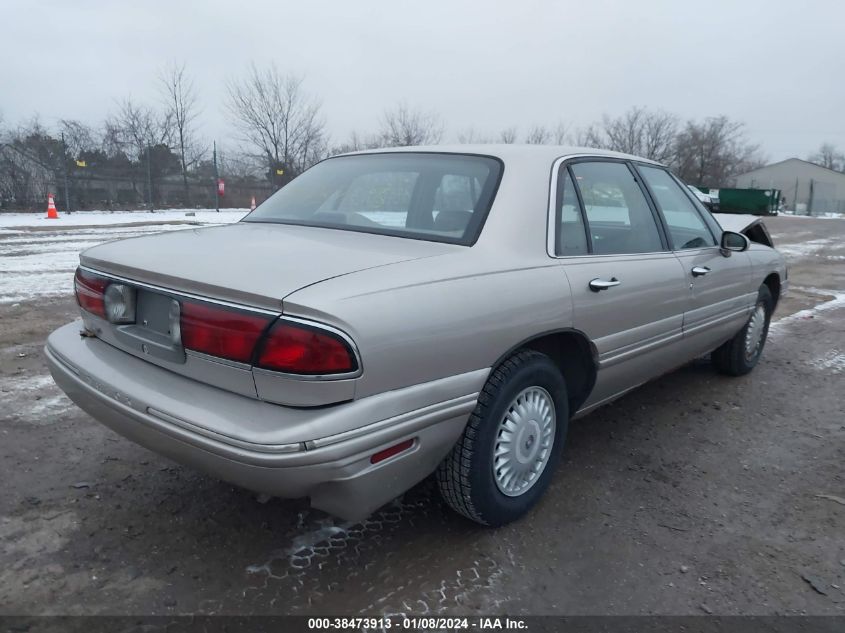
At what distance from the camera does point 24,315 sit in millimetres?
5824

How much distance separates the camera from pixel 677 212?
Answer: 3713 mm

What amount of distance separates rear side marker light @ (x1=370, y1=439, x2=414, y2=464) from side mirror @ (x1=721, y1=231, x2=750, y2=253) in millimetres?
2788

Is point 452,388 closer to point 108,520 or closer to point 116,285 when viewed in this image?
point 116,285

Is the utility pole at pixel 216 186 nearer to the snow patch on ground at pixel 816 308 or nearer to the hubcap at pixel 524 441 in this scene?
the snow patch on ground at pixel 816 308

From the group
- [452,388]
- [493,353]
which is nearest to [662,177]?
[493,353]

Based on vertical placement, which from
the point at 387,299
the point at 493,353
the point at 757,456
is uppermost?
the point at 387,299

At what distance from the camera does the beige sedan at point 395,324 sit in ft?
6.09

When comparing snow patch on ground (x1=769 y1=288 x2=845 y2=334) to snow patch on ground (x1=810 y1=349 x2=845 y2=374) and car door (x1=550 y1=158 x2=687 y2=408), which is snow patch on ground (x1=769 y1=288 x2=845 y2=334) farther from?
car door (x1=550 y1=158 x2=687 y2=408)

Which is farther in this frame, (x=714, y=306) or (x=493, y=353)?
(x=714, y=306)

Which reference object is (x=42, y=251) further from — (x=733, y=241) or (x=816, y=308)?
(x=816, y=308)

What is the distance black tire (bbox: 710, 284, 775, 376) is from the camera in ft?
14.8

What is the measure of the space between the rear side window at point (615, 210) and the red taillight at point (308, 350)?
1.56 metres

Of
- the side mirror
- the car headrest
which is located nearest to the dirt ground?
the side mirror

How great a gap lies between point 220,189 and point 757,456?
2607 centimetres
